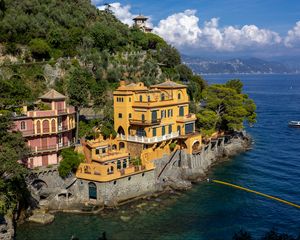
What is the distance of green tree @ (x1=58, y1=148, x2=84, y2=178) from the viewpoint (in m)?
41.3

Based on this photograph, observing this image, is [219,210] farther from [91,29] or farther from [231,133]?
[91,29]

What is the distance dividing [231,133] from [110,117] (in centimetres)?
2570

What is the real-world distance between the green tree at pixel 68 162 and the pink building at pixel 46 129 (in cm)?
103

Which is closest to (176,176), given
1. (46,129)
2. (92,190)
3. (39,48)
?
(92,190)

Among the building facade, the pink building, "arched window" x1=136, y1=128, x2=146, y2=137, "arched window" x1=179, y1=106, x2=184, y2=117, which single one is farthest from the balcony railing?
"arched window" x1=179, y1=106, x2=184, y2=117

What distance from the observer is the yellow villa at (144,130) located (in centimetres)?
4556

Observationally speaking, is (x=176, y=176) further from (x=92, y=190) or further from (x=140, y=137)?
(x=92, y=190)

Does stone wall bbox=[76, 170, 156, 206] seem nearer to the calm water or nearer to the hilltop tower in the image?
the calm water

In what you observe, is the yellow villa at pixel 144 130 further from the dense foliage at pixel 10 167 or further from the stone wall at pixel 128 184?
the dense foliage at pixel 10 167

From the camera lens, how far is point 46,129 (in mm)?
42281

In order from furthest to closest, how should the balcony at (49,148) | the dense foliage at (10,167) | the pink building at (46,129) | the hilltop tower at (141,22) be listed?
the hilltop tower at (141,22)
the balcony at (49,148)
the pink building at (46,129)
the dense foliage at (10,167)

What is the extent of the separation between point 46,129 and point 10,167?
1071cm

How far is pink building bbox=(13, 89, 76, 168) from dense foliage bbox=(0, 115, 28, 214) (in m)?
4.90

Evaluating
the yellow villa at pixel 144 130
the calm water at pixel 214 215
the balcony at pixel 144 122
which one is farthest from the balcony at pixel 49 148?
the balcony at pixel 144 122
